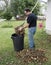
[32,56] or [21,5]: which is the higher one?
[32,56]

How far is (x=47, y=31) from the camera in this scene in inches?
517

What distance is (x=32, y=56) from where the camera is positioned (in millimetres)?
8289

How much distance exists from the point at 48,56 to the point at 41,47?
1.40 metres

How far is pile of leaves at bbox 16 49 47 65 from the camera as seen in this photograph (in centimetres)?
801

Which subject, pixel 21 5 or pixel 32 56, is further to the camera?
pixel 21 5

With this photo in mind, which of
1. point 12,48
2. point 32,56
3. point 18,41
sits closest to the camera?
point 32,56

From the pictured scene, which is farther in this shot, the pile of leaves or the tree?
the tree

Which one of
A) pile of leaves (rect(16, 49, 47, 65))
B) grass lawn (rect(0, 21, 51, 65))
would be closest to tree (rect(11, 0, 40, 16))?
grass lawn (rect(0, 21, 51, 65))

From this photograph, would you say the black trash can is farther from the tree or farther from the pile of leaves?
the tree

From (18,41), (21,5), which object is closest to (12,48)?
(18,41)

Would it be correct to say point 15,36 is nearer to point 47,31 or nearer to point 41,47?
point 41,47

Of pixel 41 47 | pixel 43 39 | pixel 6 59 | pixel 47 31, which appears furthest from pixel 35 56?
pixel 47 31

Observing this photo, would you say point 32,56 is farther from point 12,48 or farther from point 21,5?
point 21,5

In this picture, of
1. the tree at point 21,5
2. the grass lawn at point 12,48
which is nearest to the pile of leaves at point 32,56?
the grass lawn at point 12,48
